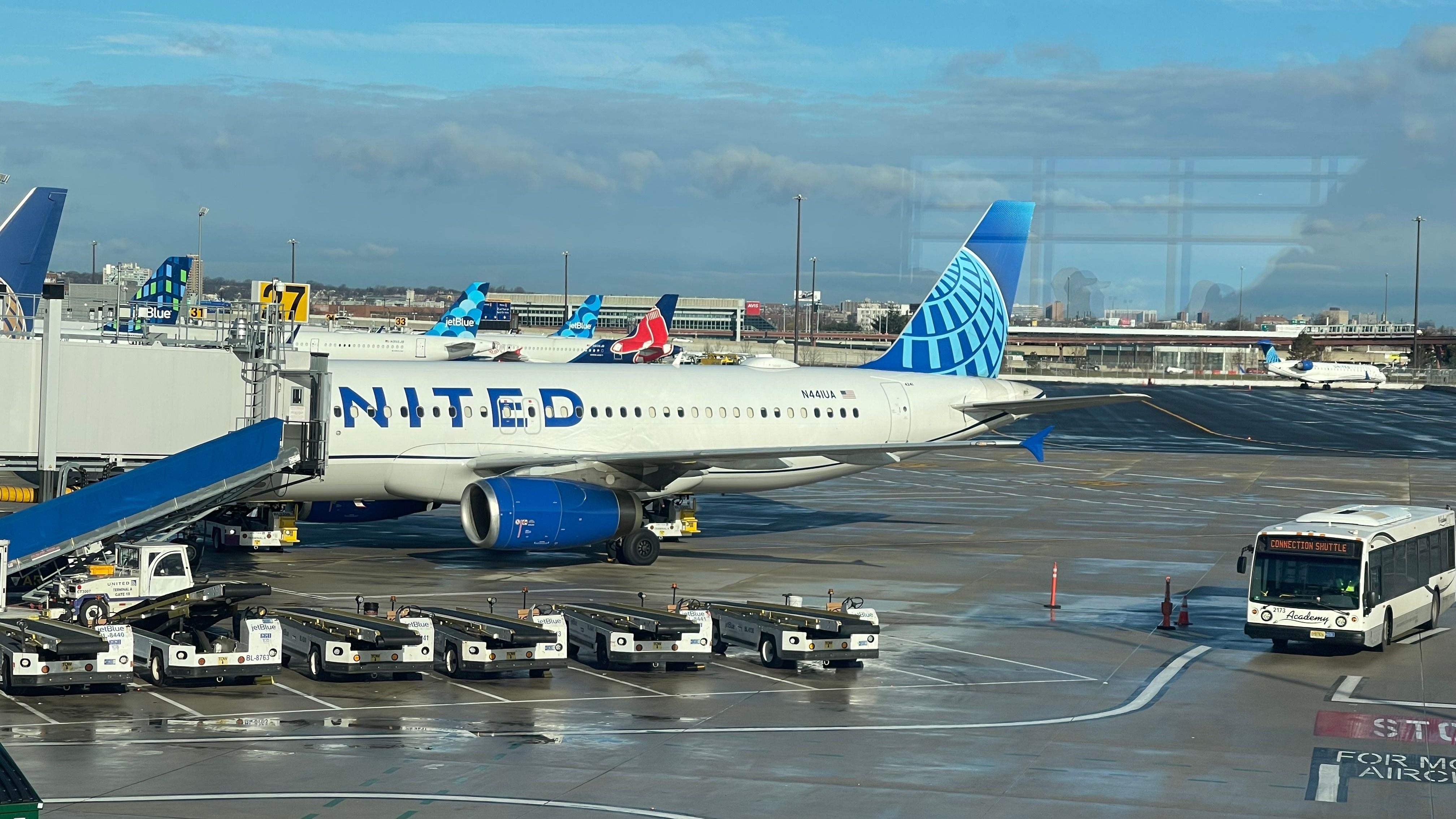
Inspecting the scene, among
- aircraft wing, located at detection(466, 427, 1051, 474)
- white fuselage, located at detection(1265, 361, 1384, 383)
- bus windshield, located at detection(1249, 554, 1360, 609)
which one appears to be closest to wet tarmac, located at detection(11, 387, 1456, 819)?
bus windshield, located at detection(1249, 554, 1360, 609)

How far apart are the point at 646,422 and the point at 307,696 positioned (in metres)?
18.7

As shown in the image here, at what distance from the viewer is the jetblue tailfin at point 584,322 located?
147 metres

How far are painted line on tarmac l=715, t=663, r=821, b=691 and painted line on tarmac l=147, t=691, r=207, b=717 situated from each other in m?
8.25

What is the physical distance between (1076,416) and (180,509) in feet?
283

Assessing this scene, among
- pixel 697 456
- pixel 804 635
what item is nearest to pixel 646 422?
pixel 697 456

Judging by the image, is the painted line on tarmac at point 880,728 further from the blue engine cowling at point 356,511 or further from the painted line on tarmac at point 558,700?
the blue engine cowling at point 356,511

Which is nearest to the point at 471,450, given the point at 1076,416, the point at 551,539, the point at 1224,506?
the point at 551,539

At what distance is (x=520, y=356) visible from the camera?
114 meters

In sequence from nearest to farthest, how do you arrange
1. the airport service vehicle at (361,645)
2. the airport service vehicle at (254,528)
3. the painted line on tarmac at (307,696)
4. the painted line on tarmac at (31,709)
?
1. the painted line on tarmac at (31,709)
2. the painted line on tarmac at (307,696)
3. the airport service vehicle at (361,645)
4. the airport service vehicle at (254,528)

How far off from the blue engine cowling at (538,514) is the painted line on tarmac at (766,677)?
916cm

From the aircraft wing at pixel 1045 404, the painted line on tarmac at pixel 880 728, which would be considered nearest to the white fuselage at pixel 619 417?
the aircraft wing at pixel 1045 404

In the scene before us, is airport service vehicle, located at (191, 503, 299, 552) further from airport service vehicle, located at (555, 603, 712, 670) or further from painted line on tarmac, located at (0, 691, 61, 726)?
→ painted line on tarmac, located at (0, 691, 61, 726)

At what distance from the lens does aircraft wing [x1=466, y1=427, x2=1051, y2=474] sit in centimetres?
3541

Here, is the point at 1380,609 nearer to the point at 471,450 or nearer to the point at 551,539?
the point at 551,539
